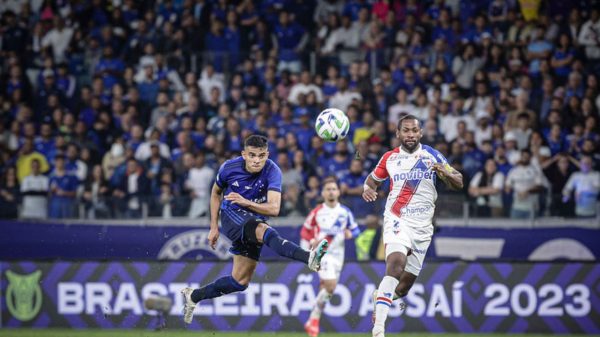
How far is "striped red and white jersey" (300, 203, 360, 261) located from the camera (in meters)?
16.3

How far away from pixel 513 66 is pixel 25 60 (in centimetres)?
1035

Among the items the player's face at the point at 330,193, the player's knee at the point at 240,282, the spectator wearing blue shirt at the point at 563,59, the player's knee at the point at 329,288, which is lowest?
the player's knee at the point at 329,288

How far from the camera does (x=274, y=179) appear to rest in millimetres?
12664

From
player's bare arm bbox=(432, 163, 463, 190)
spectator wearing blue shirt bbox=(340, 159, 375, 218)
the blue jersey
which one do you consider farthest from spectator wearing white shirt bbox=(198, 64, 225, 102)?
player's bare arm bbox=(432, 163, 463, 190)

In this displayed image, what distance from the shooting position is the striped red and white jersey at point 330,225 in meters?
16.3

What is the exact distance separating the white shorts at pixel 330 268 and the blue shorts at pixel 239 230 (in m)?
3.06

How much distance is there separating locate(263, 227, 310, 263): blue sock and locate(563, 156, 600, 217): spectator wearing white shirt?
7.50 m

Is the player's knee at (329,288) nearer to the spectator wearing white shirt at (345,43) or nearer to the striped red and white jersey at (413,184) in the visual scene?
the striped red and white jersey at (413,184)

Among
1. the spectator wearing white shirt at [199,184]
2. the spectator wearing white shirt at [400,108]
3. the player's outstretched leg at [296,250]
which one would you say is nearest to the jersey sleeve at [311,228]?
the spectator wearing white shirt at [199,184]

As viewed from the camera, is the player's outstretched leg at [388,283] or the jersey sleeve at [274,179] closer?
the player's outstretched leg at [388,283]

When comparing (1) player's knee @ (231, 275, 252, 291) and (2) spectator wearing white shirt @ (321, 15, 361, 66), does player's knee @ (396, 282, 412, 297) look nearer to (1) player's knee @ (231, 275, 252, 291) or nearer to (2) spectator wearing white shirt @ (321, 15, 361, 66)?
(1) player's knee @ (231, 275, 252, 291)

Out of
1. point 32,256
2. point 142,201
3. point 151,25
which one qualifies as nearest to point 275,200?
point 142,201

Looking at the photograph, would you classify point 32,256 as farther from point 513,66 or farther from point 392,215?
point 513,66

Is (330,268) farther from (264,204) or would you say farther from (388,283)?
(388,283)
